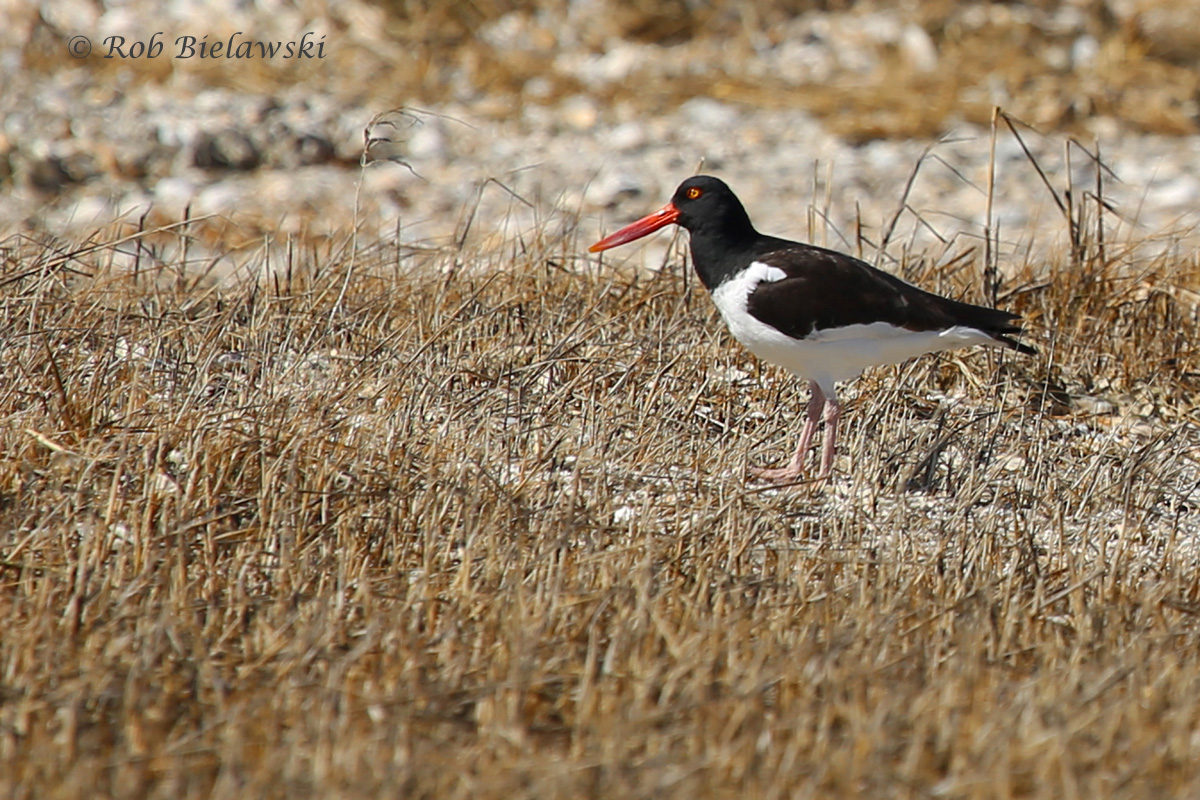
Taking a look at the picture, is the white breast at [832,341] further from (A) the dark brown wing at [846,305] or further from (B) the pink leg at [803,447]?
(B) the pink leg at [803,447]

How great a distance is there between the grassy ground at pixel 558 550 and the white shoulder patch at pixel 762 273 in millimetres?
425

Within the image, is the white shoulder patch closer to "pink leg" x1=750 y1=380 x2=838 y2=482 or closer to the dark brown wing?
the dark brown wing

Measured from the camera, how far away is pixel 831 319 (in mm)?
4211

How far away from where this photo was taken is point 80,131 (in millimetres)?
9570

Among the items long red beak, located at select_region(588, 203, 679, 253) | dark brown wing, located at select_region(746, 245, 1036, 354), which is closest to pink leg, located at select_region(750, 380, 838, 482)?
dark brown wing, located at select_region(746, 245, 1036, 354)

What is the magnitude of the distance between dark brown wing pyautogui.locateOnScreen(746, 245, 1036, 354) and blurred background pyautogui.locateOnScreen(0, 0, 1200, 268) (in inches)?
140

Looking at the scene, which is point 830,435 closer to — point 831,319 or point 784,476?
point 784,476

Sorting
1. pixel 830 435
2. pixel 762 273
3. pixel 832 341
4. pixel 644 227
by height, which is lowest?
pixel 830 435

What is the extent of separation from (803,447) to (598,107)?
637 centimetres

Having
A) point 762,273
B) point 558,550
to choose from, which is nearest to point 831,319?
point 762,273

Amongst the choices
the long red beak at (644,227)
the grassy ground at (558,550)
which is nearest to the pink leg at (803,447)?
the grassy ground at (558,550)

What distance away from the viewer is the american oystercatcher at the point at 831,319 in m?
4.21

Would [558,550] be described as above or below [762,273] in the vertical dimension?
below

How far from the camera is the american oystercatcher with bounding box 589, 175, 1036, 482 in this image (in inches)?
166
